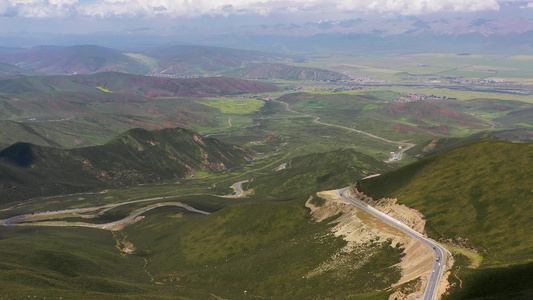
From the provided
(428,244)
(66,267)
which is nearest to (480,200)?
(428,244)

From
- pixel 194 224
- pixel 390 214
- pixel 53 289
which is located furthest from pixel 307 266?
pixel 194 224

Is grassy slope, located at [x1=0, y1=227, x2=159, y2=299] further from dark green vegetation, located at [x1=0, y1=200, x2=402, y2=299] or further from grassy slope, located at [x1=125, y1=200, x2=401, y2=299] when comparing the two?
grassy slope, located at [x1=125, y1=200, x2=401, y2=299]

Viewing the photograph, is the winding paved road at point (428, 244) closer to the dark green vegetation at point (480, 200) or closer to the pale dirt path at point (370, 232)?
the pale dirt path at point (370, 232)

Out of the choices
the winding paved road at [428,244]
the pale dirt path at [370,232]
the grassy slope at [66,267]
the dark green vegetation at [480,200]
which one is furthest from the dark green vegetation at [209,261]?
the dark green vegetation at [480,200]

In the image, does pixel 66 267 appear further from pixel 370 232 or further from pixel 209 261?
pixel 370 232

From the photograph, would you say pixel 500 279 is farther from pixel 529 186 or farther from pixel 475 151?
pixel 475 151
